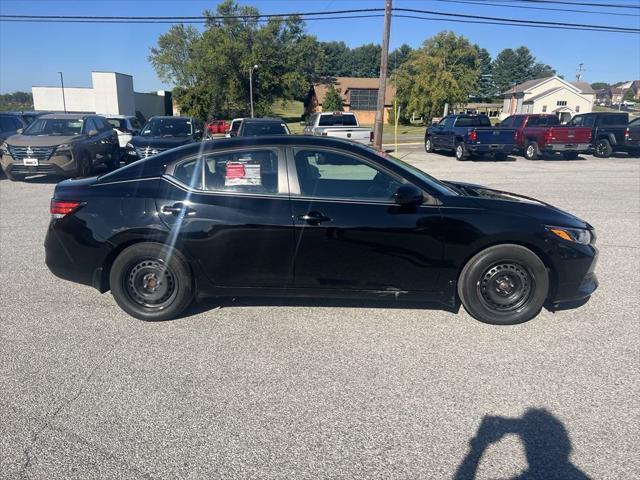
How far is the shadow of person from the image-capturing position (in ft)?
7.84

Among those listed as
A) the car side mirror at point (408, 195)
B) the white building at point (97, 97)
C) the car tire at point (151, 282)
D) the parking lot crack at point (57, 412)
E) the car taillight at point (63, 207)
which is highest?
the white building at point (97, 97)

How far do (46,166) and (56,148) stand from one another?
526 millimetres

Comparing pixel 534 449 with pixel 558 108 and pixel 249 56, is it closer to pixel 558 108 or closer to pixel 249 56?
pixel 249 56

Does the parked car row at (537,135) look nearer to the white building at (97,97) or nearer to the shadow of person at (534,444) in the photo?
the shadow of person at (534,444)

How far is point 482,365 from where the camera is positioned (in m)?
3.43

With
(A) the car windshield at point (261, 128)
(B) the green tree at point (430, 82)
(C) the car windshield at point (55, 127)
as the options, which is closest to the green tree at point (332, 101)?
(B) the green tree at point (430, 82)

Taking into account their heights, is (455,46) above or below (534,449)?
above

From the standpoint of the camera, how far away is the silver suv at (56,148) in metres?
11.6

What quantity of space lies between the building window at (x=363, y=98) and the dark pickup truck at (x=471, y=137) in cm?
4394

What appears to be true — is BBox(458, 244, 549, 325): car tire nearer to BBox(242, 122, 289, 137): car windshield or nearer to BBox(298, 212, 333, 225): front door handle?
BBox(298, 212, 333, 225): front door handle

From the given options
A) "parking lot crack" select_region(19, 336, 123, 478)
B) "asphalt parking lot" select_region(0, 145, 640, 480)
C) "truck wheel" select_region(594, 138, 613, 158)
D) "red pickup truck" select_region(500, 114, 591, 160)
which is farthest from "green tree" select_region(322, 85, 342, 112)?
"parking lot crack" select_region(19, 336, 123, 478)

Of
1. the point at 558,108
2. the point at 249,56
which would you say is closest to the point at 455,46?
the point at 558,108

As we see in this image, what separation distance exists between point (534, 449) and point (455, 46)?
233 ft

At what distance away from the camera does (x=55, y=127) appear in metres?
12.8
